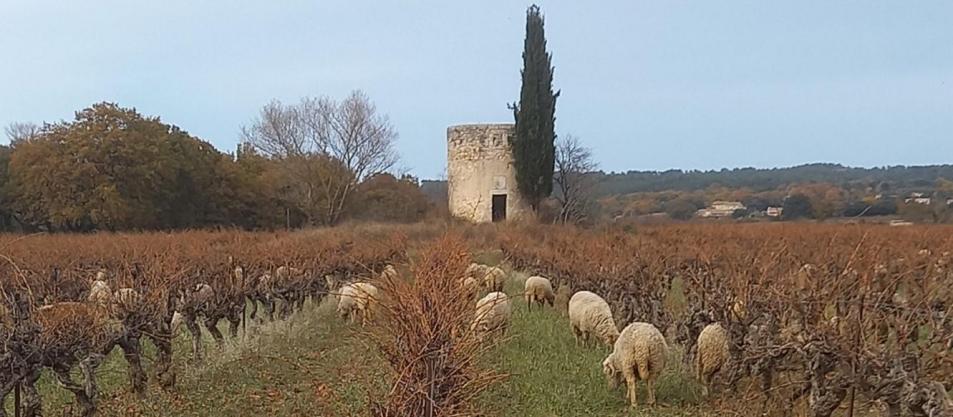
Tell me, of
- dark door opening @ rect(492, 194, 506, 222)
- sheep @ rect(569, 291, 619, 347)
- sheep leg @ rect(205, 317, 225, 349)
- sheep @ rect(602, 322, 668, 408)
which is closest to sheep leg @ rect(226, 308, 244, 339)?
sheep leg @ rect(205, 317, 225, 349)

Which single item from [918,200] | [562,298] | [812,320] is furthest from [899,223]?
[812,320]

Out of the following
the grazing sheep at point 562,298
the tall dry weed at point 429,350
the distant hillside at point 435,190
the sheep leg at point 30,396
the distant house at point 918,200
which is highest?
the distant hillside at point 435,190

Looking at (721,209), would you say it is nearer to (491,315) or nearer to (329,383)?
(491,315)

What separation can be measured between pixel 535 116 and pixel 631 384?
93.4 feet

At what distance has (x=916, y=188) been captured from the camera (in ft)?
115

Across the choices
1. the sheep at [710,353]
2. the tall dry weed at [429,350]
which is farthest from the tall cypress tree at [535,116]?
the tall dry weed at [429,350]

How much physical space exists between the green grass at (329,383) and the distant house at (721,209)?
93.1 ft

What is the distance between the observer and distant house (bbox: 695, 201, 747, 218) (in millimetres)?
40562

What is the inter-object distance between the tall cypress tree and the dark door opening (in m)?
1.36

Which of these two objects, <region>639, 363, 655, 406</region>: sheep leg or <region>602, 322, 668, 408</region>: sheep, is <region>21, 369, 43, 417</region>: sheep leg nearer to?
<region>602, 322, 668, 408</region>: sheep

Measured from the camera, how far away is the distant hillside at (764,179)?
38656 millimetres

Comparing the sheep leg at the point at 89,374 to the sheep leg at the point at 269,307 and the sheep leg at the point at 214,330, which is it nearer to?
the sheep leg at the point at 214,330

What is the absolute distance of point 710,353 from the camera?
386 inches

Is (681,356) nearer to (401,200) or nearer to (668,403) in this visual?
(668,403)
